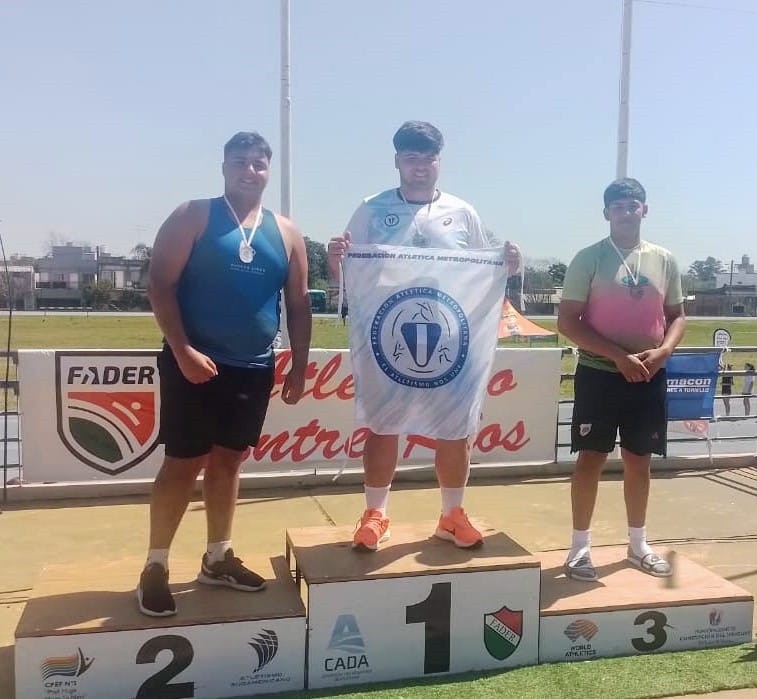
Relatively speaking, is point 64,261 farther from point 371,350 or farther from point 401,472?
point 371,350

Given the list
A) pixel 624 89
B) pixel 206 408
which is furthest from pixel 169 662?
pixel 624 89

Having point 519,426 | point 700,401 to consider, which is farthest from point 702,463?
point 519,426

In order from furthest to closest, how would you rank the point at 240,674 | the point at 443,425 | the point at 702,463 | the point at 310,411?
1. the point at 702,463
2. the point at 310,411
3. the point at 443,425
4. the point at 240,674

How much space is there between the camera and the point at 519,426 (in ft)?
21.5

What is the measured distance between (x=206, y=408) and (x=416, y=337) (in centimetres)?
91

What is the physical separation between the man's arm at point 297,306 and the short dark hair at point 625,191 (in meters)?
1.47

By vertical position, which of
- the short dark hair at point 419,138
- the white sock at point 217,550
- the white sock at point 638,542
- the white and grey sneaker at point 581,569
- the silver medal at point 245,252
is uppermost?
the short dark hair at point 419,138

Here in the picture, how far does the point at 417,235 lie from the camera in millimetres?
3227

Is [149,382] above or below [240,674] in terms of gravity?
above

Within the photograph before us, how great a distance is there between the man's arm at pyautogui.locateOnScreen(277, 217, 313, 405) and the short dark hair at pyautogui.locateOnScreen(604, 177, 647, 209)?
147 centimetres

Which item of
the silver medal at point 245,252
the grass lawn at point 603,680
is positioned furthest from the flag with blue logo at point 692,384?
the silver medal at point 245,252

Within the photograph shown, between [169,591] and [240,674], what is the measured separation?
392 mm

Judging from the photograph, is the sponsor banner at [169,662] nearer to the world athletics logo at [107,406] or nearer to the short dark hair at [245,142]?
the short dark hair at [245,142]

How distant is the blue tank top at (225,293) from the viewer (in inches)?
108
